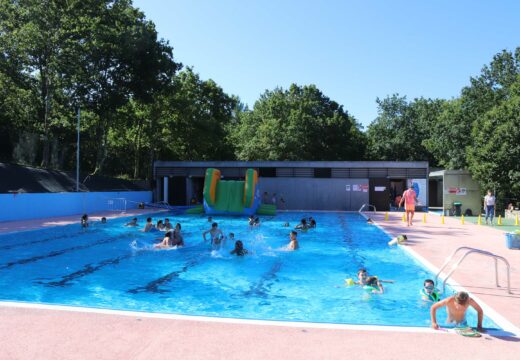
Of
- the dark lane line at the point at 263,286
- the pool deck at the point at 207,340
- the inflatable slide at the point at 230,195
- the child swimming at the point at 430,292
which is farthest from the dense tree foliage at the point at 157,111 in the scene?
the pool deck at the point at 207,340

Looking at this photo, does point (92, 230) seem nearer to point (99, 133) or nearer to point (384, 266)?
point (384, 266)

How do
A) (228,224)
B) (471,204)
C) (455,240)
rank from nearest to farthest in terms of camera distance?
(455,240)
(228,224)
(471,204)

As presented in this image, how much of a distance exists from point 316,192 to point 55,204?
17.8 metres

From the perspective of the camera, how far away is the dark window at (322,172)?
3219 cm

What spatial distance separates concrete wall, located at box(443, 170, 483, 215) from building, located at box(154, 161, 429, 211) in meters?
4.84

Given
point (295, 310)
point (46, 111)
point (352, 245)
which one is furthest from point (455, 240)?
point (46, 111)

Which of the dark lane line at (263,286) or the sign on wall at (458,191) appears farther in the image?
the sign on wall at (458,191)

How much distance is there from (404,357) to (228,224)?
17526mm

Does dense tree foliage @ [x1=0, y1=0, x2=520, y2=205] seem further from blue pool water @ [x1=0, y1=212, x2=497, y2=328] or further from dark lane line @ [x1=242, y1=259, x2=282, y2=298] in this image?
dark lane line @ [x1=242, y1=259, x2=282, y2=298]

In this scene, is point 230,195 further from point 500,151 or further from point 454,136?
point 454,136

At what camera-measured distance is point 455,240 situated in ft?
47.2

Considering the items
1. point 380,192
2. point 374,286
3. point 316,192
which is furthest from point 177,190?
point 374,286

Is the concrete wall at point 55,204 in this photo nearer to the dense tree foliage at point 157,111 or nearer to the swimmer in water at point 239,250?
the dense tree foliage at point 157,111

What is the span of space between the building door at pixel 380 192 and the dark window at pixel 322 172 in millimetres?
3041
